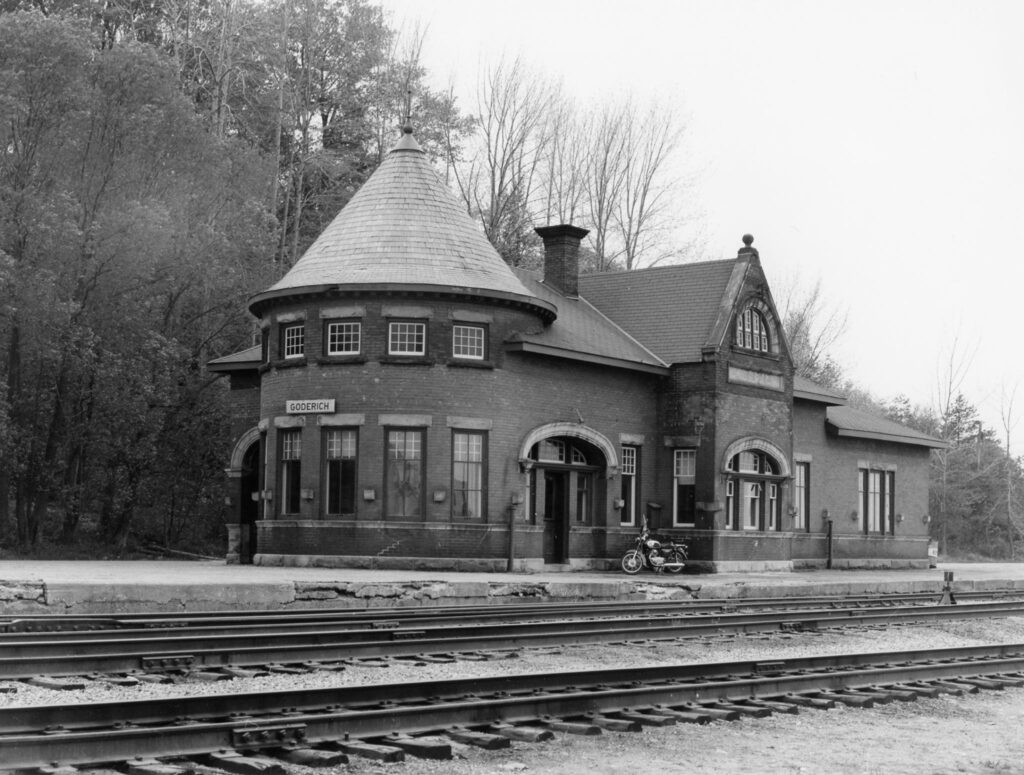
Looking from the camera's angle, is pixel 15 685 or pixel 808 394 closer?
pixel 15 685

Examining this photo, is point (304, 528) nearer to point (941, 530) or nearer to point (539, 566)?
point (539, 566)

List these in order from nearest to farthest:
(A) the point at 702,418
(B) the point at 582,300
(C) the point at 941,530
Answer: (A) the point at 702,418
(B) the point at 582,300
(C) the point at 941,530

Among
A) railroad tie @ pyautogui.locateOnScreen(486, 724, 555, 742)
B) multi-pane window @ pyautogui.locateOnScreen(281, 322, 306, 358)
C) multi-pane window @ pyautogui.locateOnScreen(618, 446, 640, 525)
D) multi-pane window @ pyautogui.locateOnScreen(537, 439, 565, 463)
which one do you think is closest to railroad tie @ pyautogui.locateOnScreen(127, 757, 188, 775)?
railroad tie @ pyautogui.locateOnScreen(486, 724, 555, 742)

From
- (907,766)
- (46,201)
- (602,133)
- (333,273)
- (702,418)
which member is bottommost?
(907,766)

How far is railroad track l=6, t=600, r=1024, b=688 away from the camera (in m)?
12.0

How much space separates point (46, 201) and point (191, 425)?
7.86 m

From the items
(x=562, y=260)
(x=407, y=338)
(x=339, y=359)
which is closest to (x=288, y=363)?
(x=339, y=359)

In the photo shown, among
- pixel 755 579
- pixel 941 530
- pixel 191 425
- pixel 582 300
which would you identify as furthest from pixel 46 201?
pixel 941 530

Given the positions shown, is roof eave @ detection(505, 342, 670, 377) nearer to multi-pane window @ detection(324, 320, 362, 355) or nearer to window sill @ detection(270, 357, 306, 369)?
multi-pane window @ detection(324, 320, 362, 355)

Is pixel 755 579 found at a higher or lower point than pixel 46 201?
lower

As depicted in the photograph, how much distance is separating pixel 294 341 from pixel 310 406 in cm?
162

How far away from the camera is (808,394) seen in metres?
36.4

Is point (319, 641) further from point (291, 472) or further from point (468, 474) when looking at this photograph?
point (291, 472)

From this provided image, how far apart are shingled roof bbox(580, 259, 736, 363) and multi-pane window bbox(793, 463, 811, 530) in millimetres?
6164
